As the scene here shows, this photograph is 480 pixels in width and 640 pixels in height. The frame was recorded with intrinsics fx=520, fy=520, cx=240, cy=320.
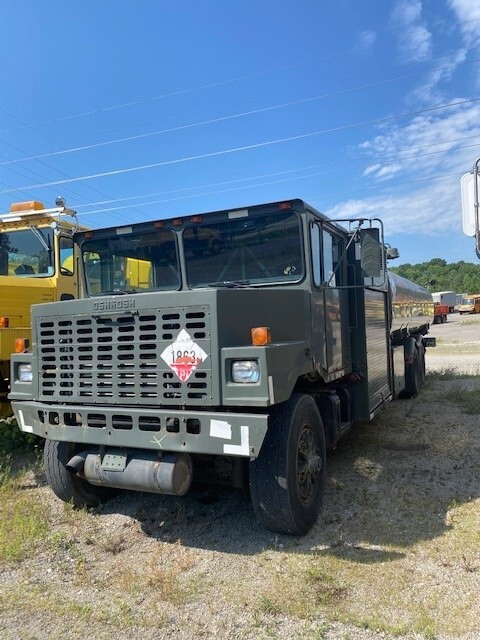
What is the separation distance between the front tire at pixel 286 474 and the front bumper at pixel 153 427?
0.43m

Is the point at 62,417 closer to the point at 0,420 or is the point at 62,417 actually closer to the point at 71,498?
the point at 71,498

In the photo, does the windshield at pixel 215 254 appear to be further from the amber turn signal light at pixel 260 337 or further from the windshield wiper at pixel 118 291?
the amber turn signal light at pixel 260 337

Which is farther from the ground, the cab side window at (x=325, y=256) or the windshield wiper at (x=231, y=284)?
the cab side window at (x=325, y=256)

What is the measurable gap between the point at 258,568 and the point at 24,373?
254cm

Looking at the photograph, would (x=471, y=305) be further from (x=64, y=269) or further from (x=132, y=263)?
(x=132, y=263)

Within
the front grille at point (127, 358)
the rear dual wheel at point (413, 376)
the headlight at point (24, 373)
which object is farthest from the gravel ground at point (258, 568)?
the rear dual wheel at point (413, 376)

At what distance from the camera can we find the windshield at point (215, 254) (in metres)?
4.53

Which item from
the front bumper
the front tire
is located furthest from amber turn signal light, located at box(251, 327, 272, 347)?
the front tire

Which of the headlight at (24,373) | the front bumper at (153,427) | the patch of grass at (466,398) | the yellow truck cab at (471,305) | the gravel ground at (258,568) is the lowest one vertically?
the gravel ground at (258,568)

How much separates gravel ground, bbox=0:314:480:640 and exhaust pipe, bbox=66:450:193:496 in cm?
53

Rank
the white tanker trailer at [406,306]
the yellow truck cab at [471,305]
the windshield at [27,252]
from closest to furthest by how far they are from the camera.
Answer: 1. the windshield at [27,252]
2. the white tanker trailer at [406,306]
3. the yellow truck cab at [471,305]

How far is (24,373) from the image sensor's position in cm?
454

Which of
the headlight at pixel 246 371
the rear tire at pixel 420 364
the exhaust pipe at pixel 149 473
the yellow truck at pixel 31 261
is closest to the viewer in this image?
the headlight at pixel 246 371

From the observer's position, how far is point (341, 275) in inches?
218
